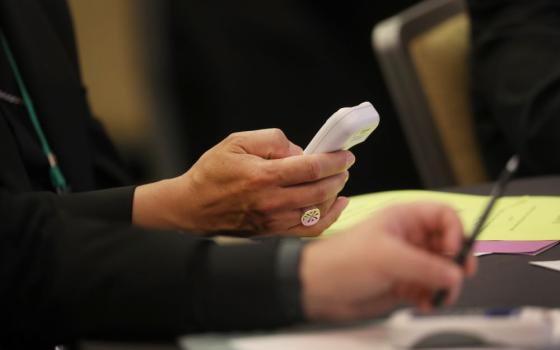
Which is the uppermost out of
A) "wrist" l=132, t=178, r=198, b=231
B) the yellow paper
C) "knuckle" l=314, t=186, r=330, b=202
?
"wrist" l=132, t=178, r=198, b=231

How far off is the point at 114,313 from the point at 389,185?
178 cm

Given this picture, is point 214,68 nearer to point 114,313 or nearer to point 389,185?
point 389,185

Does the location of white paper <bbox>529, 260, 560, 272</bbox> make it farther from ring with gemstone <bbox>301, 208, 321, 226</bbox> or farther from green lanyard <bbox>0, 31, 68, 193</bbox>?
green lanyard <bbox>0, 31, 68, 193</bbox>

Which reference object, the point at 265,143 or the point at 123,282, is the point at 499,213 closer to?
the point at 265,143

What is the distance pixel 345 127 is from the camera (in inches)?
36.8

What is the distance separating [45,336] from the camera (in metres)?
0.75

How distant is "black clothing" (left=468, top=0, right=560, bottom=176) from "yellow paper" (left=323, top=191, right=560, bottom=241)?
571 mm

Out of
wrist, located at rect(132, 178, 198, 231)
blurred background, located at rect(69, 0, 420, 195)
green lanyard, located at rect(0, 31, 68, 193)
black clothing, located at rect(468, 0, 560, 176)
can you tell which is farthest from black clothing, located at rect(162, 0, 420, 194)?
wrist, located at rect(132, 178, 198, 231)

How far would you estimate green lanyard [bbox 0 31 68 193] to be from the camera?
4.26ft

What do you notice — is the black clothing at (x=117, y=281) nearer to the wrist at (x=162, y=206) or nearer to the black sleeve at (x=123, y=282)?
the black sleeve at (x=123, y=282)

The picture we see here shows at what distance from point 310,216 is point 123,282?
0.33 m

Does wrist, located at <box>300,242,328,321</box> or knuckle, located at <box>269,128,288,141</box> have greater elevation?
knuckle, located at <box>269,128,288,141</box>

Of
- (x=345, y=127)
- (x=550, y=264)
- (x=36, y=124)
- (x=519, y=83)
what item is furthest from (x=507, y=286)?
(x=519, y=83)

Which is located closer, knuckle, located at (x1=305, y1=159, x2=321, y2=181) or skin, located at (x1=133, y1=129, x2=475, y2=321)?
skin, located at (x1=133, y1=129, x2=475, y2=321)
